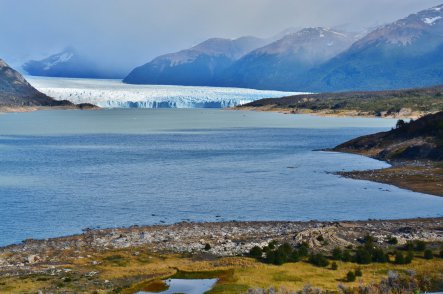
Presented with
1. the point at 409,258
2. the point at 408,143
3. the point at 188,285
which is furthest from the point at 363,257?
the point at 408,143

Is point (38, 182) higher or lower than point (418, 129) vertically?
lower

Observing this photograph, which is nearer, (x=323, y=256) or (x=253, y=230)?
(x=323, y=256)

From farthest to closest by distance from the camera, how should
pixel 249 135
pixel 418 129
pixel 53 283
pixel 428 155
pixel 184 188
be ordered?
pixel 249 135 < pixel 418 129 < pixel 428 155 < pixel 184 188 < pixel 53 283

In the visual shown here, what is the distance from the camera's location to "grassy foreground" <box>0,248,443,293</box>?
1288 inches

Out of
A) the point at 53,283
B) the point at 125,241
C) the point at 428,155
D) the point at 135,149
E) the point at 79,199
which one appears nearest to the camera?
the point at 53,283

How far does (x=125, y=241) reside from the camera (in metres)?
46.5

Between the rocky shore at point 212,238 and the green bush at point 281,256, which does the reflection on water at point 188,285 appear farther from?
the rocky shore at point 212,238

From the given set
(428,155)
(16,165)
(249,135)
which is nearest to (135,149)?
(16,165)

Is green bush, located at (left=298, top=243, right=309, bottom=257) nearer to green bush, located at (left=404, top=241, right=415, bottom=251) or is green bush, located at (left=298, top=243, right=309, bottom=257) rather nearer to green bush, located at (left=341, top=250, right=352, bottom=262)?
green bush, located at (left=341, top=250, right=352, bottom=262)

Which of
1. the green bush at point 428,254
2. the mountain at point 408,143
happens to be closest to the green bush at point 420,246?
the green bush at point 428,254

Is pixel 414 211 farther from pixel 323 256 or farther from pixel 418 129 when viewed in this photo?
pixel 418 129

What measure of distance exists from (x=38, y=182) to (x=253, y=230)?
119 feet

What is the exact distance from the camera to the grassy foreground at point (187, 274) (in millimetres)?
32719

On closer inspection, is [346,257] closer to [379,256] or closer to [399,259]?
[379,256]
